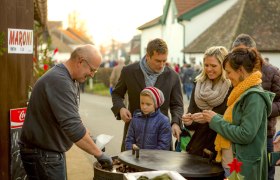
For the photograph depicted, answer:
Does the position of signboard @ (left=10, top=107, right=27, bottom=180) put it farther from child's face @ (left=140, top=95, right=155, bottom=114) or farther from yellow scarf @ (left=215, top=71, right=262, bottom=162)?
yellow scarf @ (left=215, top=71, right=262, bottom=162)

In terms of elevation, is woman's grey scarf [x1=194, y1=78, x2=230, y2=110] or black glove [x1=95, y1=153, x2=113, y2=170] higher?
woman's grey scarf [x1=194, y1=78, x2=230, y2=110]

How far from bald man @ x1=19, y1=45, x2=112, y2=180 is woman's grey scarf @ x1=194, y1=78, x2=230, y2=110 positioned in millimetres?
1210

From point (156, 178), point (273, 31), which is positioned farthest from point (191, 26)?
point (156, 178)

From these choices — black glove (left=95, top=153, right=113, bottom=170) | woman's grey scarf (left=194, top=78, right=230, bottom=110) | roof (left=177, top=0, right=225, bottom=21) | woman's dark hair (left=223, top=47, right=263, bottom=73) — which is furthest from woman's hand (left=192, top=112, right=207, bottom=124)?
roof (left=177, top=0, right=225, bottom=21)

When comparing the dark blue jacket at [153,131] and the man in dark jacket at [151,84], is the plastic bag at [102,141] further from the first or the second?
the man in dark jacket at [151,84]

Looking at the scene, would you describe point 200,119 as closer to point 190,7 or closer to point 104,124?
point 104,124

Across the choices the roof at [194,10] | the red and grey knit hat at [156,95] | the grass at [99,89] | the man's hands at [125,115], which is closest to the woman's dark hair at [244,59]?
the red and grey knit hat at [156,95]

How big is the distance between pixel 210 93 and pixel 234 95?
582 mm

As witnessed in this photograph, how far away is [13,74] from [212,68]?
240 centimetres

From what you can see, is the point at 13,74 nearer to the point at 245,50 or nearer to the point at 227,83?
the point at 227,83

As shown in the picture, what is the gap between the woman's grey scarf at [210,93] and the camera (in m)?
4.56

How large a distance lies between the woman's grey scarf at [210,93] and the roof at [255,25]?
2127 cm

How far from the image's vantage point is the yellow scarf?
3902 millimetres

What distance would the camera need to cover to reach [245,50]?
3.93 meters
